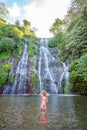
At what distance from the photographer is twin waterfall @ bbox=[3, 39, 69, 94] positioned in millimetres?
31234

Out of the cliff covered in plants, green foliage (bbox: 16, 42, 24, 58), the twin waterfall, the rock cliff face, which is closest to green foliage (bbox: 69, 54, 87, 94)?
the cliff covered in plants

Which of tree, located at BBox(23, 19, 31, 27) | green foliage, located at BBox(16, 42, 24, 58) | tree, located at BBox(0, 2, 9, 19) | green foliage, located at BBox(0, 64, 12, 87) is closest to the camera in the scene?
green foliage, located at BBox(0, 64, 12, 87)

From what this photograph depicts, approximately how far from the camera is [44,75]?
33594 mm

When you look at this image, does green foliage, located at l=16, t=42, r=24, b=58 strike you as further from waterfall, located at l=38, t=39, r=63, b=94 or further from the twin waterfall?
waterfall, located at l=38, t=39, r=63, b=94

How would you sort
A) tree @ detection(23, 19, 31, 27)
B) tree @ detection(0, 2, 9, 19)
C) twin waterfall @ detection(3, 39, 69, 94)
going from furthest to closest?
1. tree @ detection(0, 2, 9, 19)
2. tree @ detection(23, 19, 31, 27)
3. twin waterfall @ detection(3, 39, 69, 94)

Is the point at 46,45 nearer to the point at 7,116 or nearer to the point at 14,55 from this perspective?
the point at 14,55

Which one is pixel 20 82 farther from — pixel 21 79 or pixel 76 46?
pixel 76 46

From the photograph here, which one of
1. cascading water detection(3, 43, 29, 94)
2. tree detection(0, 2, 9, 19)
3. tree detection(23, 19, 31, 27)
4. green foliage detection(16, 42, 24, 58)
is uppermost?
tree detection(0, 2, 9, 19)

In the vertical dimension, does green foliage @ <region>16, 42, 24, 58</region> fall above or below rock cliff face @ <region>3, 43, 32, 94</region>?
above

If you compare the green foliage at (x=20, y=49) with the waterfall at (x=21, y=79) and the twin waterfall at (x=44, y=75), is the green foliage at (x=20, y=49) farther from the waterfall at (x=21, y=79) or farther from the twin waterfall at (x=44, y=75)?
the waterfall at (x=21, y=79)

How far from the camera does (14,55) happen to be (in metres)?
40.7

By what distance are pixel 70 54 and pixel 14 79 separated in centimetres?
1057

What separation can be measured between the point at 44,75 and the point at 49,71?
131 cm

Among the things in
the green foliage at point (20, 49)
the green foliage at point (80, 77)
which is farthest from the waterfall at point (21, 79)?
the green foliage at point (80, 77)
